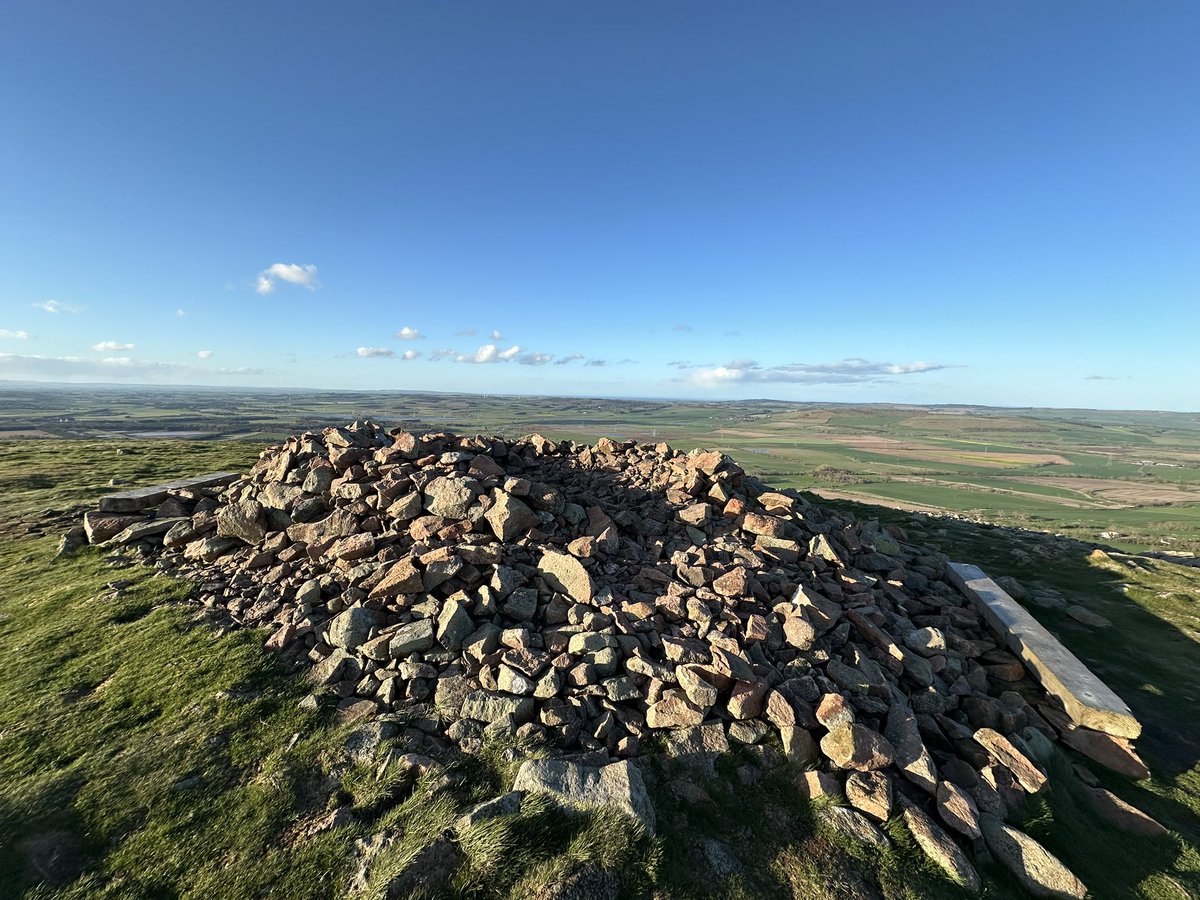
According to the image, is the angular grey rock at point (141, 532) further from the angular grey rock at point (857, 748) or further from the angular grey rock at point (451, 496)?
the angular grey rock at point (857, 748)

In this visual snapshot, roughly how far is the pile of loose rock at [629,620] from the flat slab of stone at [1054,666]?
33 centimetres

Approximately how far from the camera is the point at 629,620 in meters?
8.09

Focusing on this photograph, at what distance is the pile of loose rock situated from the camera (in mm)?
6445

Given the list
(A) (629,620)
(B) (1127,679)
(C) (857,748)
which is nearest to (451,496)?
(A) (629,620)

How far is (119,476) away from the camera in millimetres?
20391

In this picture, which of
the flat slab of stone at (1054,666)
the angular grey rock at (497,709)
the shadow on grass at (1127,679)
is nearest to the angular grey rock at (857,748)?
the shadow on grass at (1127,679)

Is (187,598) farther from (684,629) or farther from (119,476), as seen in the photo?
(119,476)

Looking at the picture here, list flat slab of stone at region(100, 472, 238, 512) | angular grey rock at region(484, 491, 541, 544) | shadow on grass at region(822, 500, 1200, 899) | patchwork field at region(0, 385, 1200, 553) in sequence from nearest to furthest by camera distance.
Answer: shadow on grass at region(822, 500, 1200, 899) < angular grey rock at region(484, 491, 541, 544) < flat slab of stone at region(100, 472, 238, 512) < patchwork field at region(0, 385, 1200, 553)

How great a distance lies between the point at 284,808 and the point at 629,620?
514 centimetres

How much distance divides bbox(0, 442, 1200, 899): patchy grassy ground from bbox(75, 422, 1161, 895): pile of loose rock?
1.58ft

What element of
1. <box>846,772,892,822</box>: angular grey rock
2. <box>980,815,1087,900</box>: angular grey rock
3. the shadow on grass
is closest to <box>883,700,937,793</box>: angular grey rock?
<box>846,772,892,822</box>: angular grey rock

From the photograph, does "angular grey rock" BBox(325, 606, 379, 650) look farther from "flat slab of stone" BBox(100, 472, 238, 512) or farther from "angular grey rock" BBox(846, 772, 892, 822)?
"flat slab of stone" BBox(100, 472, 238, 512)

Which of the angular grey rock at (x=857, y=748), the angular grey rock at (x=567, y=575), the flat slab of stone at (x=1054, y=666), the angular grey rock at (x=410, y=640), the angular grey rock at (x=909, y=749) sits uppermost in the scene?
the angular grey rock at (x=567, y=575)

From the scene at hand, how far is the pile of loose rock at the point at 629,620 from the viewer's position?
6.45 meters
